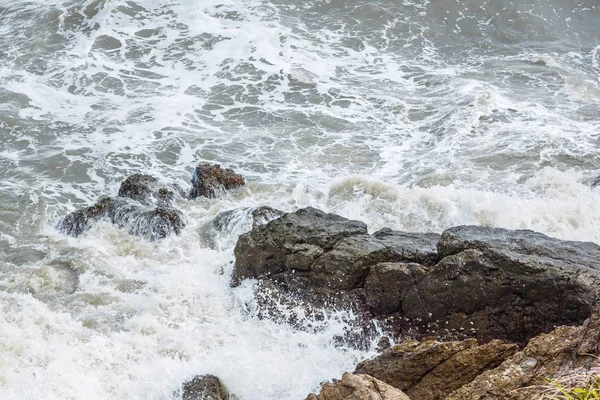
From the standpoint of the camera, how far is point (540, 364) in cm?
611

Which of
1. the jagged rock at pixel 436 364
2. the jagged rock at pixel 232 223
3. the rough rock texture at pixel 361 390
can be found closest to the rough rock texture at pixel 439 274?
the jagged rock at pixel 436 364

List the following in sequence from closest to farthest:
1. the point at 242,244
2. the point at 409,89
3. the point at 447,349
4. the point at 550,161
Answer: the point at 447,349 → the point at 242,244 → the point at 550,161 → the point at 409,89

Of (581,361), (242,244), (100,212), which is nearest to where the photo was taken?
(581,361)

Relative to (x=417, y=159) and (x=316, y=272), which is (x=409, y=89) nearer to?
(x=417, y=159)

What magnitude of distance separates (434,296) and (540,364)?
108 inches

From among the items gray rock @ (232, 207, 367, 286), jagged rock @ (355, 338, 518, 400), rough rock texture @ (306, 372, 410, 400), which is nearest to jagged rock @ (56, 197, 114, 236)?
gray rock @ (232, 207, 367, 286)

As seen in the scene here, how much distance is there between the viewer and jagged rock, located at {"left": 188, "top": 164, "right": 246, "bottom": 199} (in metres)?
13.8

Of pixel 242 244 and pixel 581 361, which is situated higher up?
pixel 581 361

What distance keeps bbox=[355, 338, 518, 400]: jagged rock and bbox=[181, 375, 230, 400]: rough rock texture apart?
76.9 inches

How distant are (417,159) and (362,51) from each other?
282 inches

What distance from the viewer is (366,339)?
9141 mm

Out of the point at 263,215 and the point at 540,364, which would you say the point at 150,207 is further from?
the point at 540,364

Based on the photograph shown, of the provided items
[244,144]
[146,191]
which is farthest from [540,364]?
[244,144]

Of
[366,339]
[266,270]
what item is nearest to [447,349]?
[366,339]
